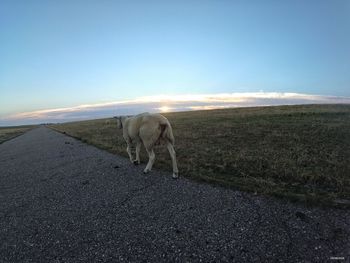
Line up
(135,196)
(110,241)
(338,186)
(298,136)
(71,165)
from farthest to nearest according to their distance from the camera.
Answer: (298,136) → (71,165) → (135,196) → (338,186) → (110,241)

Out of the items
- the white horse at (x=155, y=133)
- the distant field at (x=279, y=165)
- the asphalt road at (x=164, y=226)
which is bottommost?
the asphalt road at (x=164, y=226)

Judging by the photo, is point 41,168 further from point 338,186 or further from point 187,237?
point 338,186

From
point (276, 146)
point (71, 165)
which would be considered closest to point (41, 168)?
point (71, 165)

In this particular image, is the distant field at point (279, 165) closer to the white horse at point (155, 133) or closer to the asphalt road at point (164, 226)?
the asphalt road at point (164, 226)

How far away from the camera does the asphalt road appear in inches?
204

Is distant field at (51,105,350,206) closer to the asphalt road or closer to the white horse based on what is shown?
the asphalt road

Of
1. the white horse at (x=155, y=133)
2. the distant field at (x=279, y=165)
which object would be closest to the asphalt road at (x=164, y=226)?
the distant field at (x=279, y=165)

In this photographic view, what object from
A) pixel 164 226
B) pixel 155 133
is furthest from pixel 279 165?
pixel 164 226

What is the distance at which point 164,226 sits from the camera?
6.36m

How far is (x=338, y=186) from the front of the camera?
26.1 feet

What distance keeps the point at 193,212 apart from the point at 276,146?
9826mm

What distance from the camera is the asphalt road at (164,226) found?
5176mm

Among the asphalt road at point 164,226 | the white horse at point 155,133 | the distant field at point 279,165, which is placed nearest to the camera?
the asphalt road at point 164,226

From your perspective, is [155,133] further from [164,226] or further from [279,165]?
[279,165]
